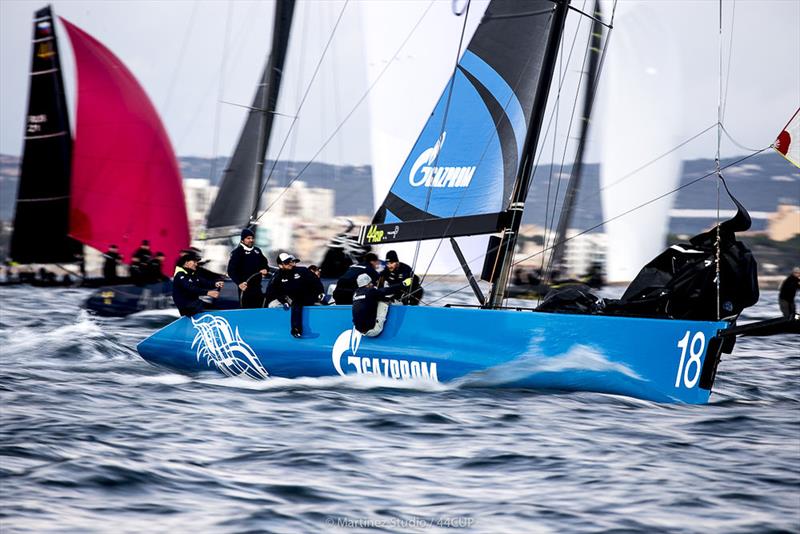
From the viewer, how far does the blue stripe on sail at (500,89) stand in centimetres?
841

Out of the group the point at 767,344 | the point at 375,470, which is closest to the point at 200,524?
the point at 375,470


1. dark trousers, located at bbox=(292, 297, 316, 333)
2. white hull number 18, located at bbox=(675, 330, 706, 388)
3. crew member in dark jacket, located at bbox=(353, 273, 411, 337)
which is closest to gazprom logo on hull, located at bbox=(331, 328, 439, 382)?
crew member in dark jacket, located at bbox=(353, 273, 411, 337)

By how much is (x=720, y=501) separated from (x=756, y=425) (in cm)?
194

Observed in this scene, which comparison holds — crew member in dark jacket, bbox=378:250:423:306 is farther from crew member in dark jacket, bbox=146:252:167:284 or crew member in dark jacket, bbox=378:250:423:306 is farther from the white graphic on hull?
crew member in dark jacket, bbox=146:252:167:284

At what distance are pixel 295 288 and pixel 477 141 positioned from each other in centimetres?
184

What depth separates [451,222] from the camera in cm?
839

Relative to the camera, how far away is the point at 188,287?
9.14 meters

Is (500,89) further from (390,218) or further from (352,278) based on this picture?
(352,278)

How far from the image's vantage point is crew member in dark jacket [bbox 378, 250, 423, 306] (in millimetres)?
8250

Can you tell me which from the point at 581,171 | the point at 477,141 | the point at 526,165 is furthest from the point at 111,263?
the point at 526,165

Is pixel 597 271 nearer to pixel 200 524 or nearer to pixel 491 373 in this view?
pixel 491 373

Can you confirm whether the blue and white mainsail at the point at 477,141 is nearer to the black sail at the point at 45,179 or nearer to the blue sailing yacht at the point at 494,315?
the blue sailing yacht at the point at 494,315

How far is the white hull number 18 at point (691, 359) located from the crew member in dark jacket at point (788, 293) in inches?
53.9

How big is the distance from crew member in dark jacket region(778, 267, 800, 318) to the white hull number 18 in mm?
1369
